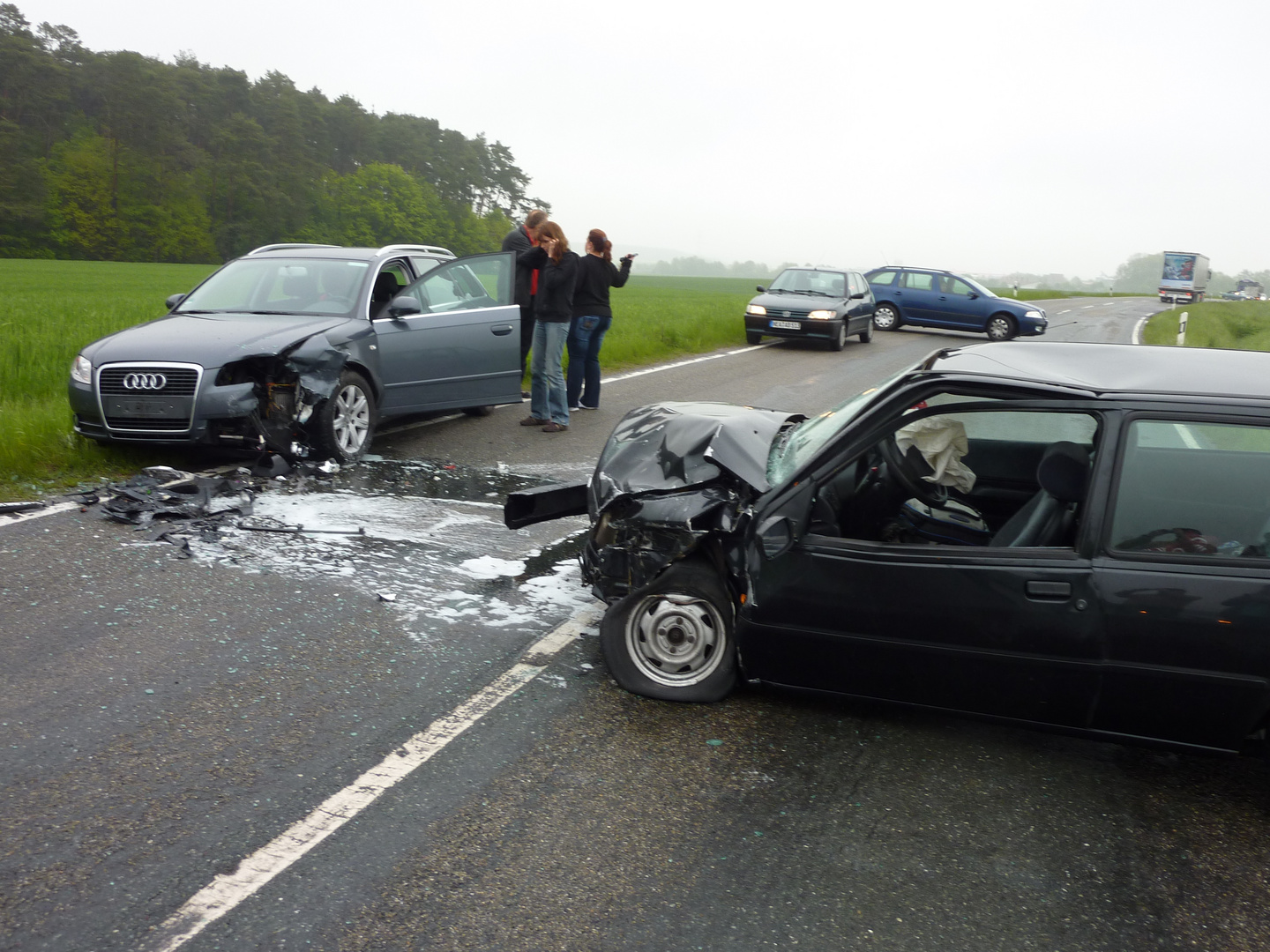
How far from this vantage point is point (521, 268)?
9.94m

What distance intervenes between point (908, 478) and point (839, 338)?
16.2 m

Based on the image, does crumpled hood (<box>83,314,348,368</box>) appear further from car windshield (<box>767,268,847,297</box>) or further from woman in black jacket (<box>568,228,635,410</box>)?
car windshield (<box>767,268,847,297</box>)

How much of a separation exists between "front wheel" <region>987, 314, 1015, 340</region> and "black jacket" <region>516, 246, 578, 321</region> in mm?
17543

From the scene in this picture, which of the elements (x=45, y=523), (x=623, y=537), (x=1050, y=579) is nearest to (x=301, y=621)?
(x=623, y=537)

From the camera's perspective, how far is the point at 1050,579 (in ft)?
10.9

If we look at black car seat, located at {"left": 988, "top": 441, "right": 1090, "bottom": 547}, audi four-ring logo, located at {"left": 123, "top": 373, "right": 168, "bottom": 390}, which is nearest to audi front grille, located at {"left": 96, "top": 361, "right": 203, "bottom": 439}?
audi four-ring logo, located at {"left": 123, "top": 373, "right": 168, "bottom": 390}

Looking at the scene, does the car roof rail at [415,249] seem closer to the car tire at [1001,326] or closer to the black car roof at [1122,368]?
the black car roof at [1122,368]

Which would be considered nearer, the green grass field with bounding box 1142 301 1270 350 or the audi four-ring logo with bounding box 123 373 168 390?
the audi four-ring logo with bounding box 123 373 168 390

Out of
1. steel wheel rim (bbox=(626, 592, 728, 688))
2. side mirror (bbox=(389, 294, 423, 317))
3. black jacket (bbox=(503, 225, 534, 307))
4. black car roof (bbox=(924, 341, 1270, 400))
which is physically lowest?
steel wheel rim (bbox=(626, 592, 728, 688))

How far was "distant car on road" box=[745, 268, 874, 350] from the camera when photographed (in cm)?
1939

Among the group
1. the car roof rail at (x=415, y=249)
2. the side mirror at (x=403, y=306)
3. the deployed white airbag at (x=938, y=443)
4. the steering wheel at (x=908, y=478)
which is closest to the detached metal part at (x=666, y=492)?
the steering wheel at (x=908, y=478)

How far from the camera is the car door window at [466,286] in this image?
888 cm

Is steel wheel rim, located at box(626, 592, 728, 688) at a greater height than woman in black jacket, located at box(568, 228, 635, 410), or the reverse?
woman in black jacket, located at box(568, 228, 635, 410)

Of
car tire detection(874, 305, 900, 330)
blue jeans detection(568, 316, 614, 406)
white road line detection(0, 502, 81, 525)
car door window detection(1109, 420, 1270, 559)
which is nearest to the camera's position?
car door window detection(1109, 420, 1270, 559)
